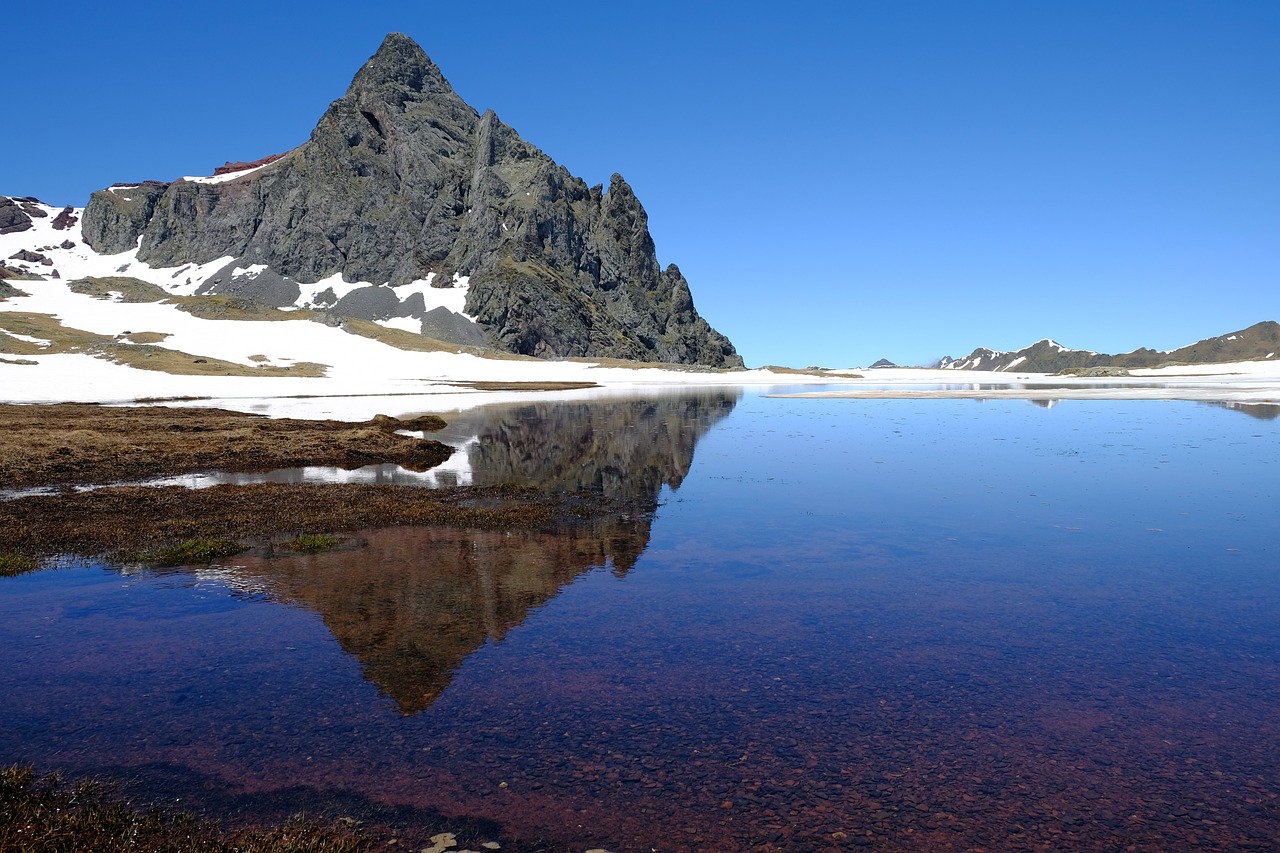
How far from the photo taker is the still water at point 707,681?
747cm

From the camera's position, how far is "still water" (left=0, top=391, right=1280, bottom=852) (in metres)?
7.47

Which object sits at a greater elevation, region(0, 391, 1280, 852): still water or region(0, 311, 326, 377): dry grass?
region(0, 311, 326, 377): dry grass

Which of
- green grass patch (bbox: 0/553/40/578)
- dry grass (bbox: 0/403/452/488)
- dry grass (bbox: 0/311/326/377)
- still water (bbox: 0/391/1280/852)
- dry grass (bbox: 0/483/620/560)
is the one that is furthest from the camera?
dry grass (bbox: 0/311/326/377)

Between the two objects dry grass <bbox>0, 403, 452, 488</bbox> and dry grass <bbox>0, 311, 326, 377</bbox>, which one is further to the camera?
dry grass <bbox>0, 311, 326, 377</bbox>

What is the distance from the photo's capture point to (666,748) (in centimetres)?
858

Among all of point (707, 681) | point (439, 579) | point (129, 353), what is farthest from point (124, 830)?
point (129, 353)

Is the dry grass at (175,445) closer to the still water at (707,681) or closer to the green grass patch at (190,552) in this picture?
the green grass patch at (190,552)

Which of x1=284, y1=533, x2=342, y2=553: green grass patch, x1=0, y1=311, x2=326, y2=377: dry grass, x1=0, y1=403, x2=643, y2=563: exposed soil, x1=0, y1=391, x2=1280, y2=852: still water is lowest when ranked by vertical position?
x1=0, y1=391, x2=1280, y2=852: still water

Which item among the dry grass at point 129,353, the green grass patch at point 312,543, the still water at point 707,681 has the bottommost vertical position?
the still water at point 707,681

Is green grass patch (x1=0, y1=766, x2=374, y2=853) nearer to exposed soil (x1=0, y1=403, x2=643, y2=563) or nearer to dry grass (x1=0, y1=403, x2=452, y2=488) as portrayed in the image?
exposed soil (x1=0, y1=403, x2=643, y2=563)

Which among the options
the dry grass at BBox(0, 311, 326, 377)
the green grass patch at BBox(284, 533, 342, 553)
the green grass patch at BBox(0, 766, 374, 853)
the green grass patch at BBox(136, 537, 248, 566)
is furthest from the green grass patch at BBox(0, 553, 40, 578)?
the dry grass at BBox(0, 311, 326, 377)

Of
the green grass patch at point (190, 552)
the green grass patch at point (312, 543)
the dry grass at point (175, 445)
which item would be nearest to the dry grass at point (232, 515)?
the green grass patch at point (190, 552)

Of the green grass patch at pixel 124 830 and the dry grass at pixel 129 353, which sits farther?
the dry grass at pixel 129 353

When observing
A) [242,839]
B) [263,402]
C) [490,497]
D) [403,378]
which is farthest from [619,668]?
[403,378]
